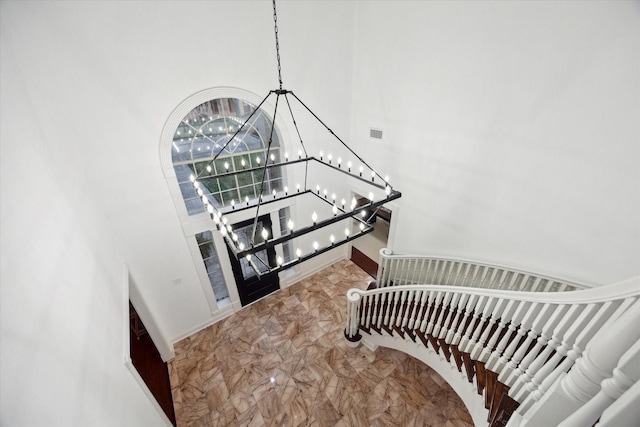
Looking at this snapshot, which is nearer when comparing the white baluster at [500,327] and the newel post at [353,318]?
the white baluster at [500,327]

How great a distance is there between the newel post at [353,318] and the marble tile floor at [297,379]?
0.20 metres

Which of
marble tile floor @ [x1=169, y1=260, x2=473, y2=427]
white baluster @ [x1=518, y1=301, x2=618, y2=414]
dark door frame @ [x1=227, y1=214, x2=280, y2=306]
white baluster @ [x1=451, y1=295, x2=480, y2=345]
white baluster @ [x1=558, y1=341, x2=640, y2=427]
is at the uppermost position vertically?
white baluster @ [x1=558, y1=341, x2=640, y2=427]

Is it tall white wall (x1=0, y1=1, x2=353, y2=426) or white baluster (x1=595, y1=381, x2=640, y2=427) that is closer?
white baluster (x1=595, y1=381, x2=640, y2=427)

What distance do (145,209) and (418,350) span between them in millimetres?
4476

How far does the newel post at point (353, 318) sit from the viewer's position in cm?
408

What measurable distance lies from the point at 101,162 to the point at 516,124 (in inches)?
207

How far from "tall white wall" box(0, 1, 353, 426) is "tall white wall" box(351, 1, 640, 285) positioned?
142 centimetres

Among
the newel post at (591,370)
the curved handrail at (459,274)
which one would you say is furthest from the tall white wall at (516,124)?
the newel post at (591,370)

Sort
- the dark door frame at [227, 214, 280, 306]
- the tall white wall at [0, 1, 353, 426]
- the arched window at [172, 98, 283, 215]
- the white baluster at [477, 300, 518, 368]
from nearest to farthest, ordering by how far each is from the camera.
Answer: the tall white wall at [0, 1, 353, 426] → the white baluster at [477, 300, 518, 368] → the arched window at [172, 98, 283, 215] → the dark door frame at [227, 214, 280, 306]

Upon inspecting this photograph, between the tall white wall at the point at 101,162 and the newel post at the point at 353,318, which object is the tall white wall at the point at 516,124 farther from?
the newel post at the point at 353,318

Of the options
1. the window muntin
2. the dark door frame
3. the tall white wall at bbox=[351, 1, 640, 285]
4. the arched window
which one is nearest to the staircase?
the tall white wall at bbox=[351, 1, 640, 285]

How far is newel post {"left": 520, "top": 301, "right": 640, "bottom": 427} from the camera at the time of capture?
36.9 inches

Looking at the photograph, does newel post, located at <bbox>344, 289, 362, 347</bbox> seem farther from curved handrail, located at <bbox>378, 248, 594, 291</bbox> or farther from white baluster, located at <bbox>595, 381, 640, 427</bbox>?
white baluster, located at <bbox>595, 381, 640, 427</bbox>

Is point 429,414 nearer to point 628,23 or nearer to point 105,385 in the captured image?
point 105,385
